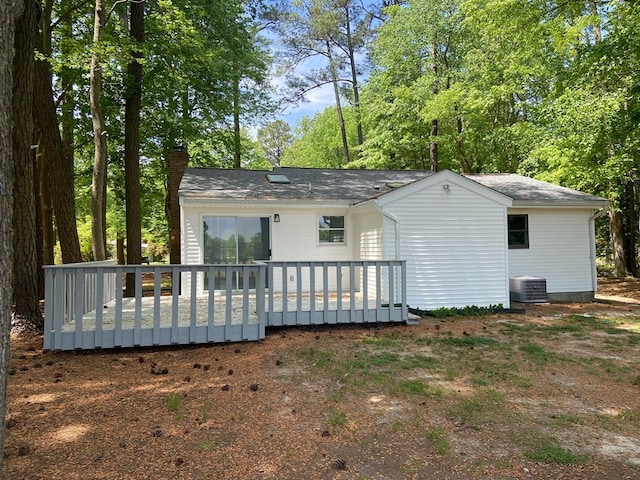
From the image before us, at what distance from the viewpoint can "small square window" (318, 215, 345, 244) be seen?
1073cm

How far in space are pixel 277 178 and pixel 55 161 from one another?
529 cm

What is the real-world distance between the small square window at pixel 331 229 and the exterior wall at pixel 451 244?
7.91 feet

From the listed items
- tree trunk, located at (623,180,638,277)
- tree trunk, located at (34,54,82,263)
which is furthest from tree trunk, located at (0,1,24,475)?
tree trunk, located at (623,180,638,277)

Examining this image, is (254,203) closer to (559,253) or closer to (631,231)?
(559,253)

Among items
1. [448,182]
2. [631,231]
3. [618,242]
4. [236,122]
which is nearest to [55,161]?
[448,182]

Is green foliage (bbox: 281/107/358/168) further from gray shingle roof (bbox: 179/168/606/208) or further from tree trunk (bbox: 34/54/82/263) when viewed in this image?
tree trunk (bbox: 34/54/82/263)

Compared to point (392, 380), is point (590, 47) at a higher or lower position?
higher

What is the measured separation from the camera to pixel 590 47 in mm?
10656

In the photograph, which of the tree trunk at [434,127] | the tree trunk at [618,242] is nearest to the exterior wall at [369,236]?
the tree trunk at [434,127]

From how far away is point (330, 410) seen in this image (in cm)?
370

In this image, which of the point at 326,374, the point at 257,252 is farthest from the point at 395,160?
the point at 326,374

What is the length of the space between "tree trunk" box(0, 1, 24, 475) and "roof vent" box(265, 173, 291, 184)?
9262mm

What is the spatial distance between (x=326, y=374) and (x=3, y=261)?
11.4 feet

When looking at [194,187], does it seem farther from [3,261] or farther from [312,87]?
[312,87]
